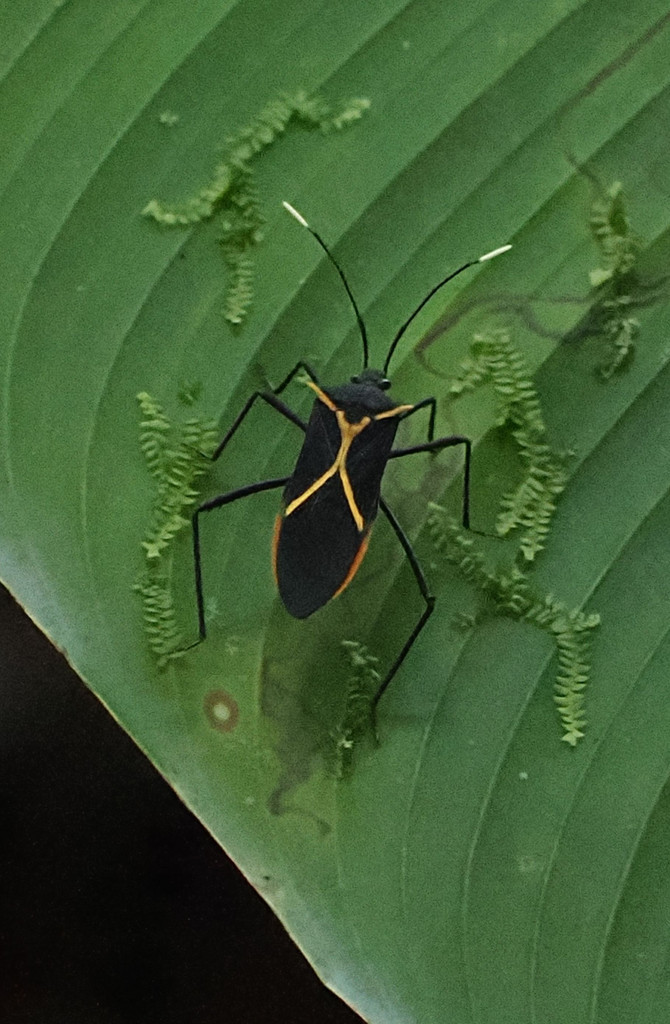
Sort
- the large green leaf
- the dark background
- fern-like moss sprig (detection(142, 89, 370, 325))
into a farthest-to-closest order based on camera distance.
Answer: the dark background, fern-like moss sprig (detection(142, 89, 370, 325)), the large green leaf

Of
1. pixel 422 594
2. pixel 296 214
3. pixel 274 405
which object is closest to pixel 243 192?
pixel 296 214

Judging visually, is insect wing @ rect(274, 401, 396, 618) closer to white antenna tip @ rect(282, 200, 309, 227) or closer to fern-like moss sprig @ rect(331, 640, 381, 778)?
fern-like moss sprig @ rect(331, 640, 381, 778)

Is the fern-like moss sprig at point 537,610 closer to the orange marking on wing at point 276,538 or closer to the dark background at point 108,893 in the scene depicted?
the orange marking on wing at point 276,538

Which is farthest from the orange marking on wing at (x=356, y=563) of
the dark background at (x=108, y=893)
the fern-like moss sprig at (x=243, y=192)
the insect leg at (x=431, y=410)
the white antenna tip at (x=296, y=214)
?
the dark background at (x=108, y=893)

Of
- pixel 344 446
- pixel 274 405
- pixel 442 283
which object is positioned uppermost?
pixel 442 283

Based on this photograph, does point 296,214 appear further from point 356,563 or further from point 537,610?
point 537,610

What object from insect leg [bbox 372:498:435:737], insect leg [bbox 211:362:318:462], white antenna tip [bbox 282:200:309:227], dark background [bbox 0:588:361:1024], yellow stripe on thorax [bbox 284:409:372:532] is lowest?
dark background [bbox 0:588:361:1024]

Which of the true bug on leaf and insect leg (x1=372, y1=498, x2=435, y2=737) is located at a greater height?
the true bug on leaf

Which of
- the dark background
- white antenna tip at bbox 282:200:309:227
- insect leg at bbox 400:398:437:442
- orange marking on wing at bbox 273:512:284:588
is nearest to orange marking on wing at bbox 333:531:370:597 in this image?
orange marking on wing at bbox 273:512:284:588
